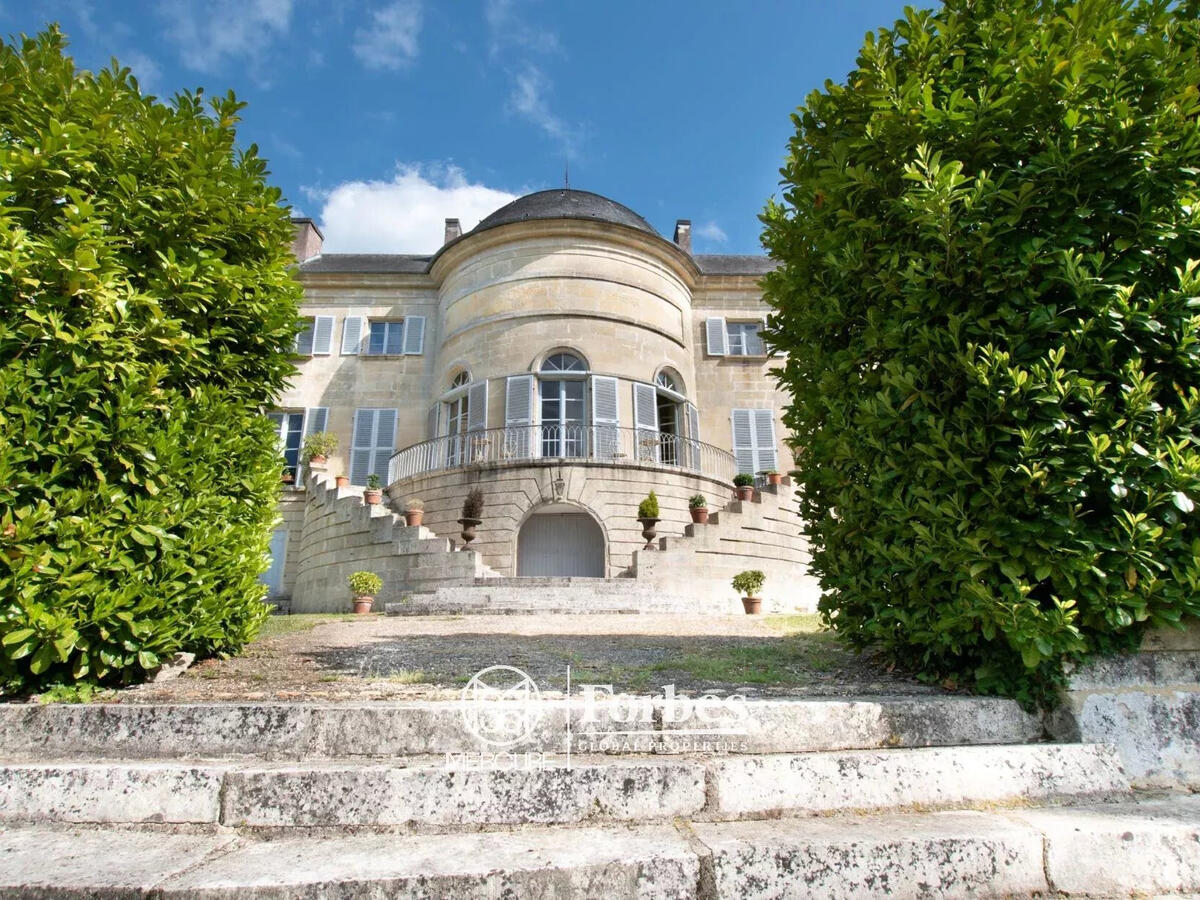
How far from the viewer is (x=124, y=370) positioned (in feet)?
9.88

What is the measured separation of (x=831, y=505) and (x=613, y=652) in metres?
1.86

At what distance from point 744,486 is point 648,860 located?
12257 millimetres

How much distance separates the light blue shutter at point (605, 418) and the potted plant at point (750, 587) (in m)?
4.02

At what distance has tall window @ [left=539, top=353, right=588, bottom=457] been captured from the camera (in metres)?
14.1

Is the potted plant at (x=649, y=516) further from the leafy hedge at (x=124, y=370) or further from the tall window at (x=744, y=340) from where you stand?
the leafy hedge at (x=124, y=370)

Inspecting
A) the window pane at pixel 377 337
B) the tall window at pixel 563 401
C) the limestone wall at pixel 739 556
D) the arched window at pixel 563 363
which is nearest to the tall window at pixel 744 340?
the limestone wall at pixel 739 556

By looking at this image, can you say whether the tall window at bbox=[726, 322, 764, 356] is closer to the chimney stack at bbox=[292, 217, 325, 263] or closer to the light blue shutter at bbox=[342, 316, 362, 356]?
the light blue shutter at bbox=[342, 316, 362, 356]

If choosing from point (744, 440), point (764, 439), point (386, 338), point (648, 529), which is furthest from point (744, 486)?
point (386, 338)

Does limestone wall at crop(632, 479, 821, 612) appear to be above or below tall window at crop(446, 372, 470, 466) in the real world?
below

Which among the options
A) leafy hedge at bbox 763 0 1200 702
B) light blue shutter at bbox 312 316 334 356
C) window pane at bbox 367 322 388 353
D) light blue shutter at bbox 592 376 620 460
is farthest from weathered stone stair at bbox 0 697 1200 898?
light blue shutter at bbox 312 316 334 356

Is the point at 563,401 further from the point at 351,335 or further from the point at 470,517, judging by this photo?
the point at 351,335

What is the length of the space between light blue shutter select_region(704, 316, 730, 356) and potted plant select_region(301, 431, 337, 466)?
10172 mm

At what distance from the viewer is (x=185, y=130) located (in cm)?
359

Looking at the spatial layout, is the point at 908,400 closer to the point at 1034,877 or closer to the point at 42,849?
the point at 1034,877
